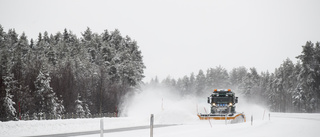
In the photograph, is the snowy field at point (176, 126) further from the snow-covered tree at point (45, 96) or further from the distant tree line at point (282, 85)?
the distant tree line at point (282, 85)

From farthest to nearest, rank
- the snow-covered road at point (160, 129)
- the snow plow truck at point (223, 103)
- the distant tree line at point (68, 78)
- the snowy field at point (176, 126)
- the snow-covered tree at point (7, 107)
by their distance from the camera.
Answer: the distant tree line at point (68, 78)
the snow-covered tree at point (7, 107)
the snow plow truck at point (223, 103)
the snowy field at point (176, 126)
the snow-covered road at point (160, 129)

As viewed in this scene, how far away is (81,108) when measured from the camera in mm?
51000

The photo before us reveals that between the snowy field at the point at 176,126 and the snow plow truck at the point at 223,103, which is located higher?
the snow plow truck at the point at 223,103

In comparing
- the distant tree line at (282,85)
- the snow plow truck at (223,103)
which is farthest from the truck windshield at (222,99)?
the distant tree line at (282,85)

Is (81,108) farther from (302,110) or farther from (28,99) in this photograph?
(302,110)

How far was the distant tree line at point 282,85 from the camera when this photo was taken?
75.8m

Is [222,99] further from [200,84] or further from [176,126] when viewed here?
[200,84]

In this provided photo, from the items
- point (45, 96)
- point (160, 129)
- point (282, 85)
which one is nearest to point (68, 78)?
point (45, 96)

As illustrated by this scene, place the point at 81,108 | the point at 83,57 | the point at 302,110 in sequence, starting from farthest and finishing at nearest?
the point at 302,110, the point at 83,57, the point at 81,108

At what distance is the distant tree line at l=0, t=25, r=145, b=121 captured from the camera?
42309 mm

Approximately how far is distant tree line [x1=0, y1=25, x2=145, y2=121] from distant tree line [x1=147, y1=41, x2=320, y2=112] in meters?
37.5

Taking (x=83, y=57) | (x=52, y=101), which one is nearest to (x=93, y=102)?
(x=83, y=57)

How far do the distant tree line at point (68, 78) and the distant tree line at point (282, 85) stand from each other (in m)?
37.5

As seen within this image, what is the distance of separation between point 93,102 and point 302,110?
54182mm
